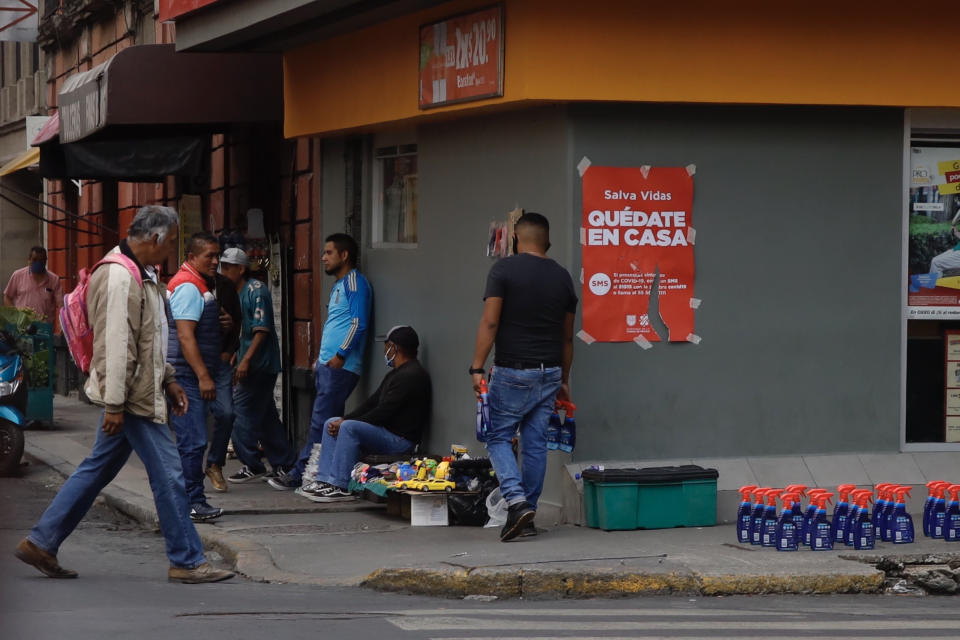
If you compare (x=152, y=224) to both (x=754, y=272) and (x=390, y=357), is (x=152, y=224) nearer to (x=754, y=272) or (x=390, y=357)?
(x=390, y=357)

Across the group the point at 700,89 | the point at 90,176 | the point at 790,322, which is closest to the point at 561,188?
the point at 700,89

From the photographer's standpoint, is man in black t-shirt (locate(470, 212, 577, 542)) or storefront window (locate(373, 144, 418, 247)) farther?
storefront window (locate(373, 144, 418, 247))

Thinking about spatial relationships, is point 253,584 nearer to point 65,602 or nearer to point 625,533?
point 65,602

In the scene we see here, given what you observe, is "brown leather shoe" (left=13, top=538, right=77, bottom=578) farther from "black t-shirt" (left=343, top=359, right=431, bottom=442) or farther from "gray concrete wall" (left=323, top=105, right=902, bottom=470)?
"gray concrete wall" (left=323, top=105, right=902, bottom=470)

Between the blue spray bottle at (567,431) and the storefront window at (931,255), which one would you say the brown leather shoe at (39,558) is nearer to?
the blue spray bottle at (567,431)

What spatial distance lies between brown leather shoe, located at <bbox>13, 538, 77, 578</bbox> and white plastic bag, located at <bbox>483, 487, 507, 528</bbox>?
8.61 ft

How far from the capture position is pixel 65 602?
704cm

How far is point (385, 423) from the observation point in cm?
1043

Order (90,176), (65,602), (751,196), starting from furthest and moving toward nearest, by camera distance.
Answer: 1. (90,176)
2. (751,196)
3. (65,602)

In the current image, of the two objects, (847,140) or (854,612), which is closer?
(854,612)

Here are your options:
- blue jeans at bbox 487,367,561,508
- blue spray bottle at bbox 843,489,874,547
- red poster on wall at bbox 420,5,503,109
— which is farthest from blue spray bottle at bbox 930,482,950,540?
red poster on wall at bbox 420,5,503,109

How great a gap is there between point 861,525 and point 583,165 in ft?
8.66

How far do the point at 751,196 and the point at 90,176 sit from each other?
25.2 feet

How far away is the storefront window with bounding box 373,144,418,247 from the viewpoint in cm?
1140
